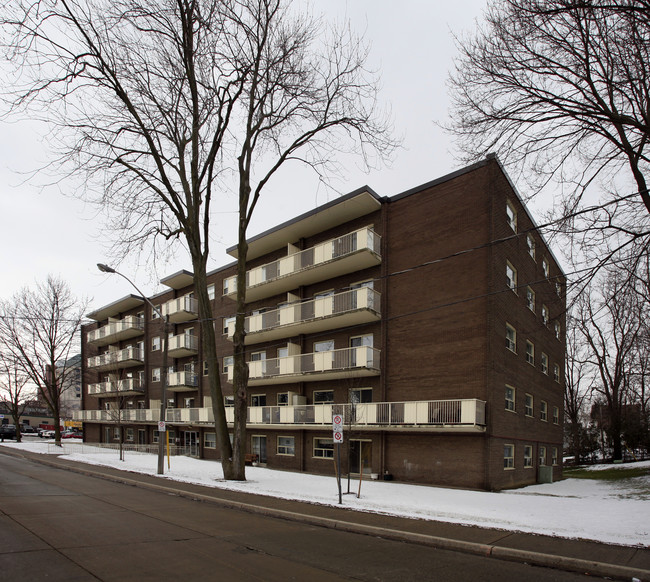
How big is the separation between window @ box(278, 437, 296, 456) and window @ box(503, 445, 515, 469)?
10657 millimetres

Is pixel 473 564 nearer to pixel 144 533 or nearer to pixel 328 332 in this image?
pixel 144 533

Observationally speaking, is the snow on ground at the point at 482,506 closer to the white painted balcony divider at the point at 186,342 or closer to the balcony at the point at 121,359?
the white painted balcony divider at the point at 186,342

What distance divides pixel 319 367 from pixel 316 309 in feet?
8.94

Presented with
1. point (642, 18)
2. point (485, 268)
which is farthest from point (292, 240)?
point (642, 18)

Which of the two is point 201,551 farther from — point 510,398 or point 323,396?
point 323,396

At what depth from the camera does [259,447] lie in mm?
28078

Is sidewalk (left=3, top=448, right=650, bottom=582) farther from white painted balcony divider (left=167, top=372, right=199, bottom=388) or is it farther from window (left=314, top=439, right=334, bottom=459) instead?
white painted balcony divider (left=167, top=372, right=199, bottom=388)

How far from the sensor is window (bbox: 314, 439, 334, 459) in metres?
23.5

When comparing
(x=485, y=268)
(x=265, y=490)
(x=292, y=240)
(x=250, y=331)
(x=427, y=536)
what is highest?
(x=292, y=240)

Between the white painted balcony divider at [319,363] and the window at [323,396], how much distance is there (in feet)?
5.28

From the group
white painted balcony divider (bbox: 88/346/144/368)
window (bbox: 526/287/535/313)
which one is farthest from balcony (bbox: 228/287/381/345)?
white painted balcony divider (bbox: 88/346/144/368)

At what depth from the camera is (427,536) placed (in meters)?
9.04

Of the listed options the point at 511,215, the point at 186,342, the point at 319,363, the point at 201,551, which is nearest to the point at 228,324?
the point at 186,342

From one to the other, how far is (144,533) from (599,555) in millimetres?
7675
